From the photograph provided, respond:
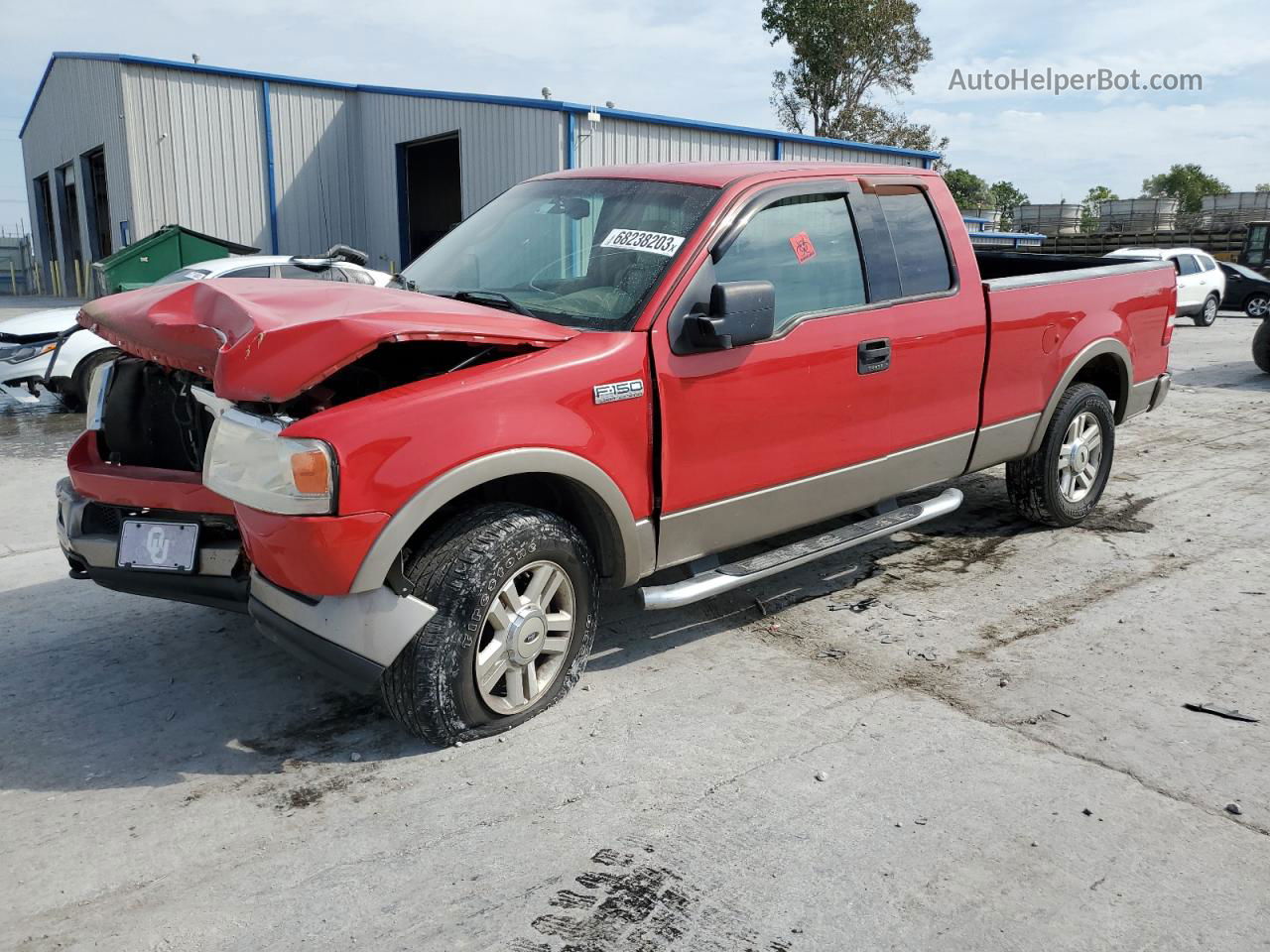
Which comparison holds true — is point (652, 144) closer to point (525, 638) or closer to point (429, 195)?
point (429, 195)

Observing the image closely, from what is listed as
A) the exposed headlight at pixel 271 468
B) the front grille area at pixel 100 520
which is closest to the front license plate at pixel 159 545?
the front grille area at pixel 100 520

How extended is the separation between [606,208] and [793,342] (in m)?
0.97

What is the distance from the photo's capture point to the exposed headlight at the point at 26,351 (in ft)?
31.7

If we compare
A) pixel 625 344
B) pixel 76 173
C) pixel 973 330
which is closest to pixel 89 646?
pixel 625 344

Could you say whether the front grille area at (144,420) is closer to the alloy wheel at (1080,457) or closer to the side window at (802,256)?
the side window at (802,256)

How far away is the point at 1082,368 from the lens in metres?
5.86

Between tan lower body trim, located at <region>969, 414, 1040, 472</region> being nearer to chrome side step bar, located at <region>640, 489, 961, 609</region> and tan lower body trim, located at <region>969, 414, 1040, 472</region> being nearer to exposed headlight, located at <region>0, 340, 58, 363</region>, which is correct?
chrome side step bar, located at <region>640, 489, 961, 609</region>

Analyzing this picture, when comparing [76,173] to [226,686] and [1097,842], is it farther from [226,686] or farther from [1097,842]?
[1097,842]

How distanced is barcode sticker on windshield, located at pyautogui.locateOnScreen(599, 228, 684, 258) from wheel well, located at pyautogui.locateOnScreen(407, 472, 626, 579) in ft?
3.21

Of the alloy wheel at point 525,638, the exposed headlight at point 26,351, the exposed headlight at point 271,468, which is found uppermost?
the exposed headlight at point 271,468

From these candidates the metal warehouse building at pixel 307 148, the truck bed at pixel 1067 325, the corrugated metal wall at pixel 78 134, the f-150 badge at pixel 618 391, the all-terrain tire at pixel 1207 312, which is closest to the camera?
the f-150 badge at pixel 618 391

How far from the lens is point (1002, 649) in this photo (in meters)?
4.28

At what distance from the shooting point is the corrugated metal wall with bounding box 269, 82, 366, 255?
73.2 ft

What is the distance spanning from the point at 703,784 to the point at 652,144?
673 inches
